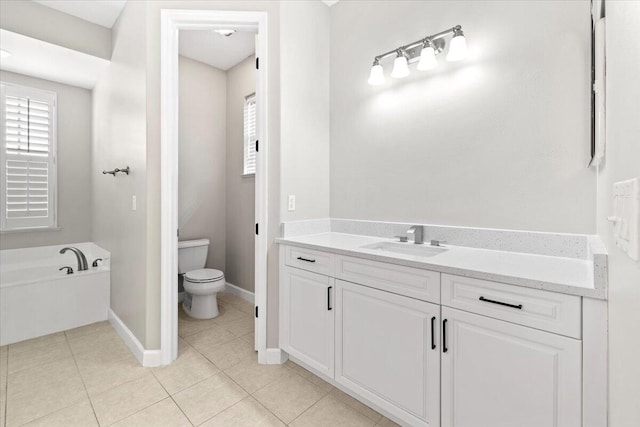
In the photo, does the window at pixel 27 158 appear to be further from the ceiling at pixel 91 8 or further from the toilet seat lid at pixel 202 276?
the toilet seat lid at pixel 202 276

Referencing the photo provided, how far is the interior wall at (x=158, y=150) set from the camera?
2.05 meters

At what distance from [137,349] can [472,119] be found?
2.76 m

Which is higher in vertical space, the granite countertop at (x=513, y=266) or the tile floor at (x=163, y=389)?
the granite countertop at (x=513, y=266)

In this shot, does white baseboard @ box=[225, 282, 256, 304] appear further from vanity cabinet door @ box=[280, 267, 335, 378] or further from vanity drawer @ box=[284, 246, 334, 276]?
vanity drawer @ box=[284, 246, 334, 276]

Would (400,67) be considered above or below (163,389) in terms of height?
above

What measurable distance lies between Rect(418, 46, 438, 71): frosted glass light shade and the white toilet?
244 cm

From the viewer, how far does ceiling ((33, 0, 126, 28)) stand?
2438mm

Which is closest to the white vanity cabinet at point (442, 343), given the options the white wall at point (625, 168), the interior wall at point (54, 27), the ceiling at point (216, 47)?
the white wall at point (625, 168)

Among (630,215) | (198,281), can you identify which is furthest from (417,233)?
→ (198,281)

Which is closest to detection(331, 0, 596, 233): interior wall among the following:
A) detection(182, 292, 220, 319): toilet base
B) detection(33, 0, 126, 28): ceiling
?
detection(182, 292, 220, 319): toilet base

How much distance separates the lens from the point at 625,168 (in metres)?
0.62

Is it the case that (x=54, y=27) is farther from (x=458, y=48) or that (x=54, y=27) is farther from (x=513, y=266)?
(x=513, y=266)

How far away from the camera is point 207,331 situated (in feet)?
8.61

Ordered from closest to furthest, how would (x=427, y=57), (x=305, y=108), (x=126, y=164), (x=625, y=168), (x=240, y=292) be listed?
1. (x=625, y=168)
2. (x=427, y=57)
3. (x=305, y=108)
4. (x=126, y=164)
5. (x=240, y=292)
